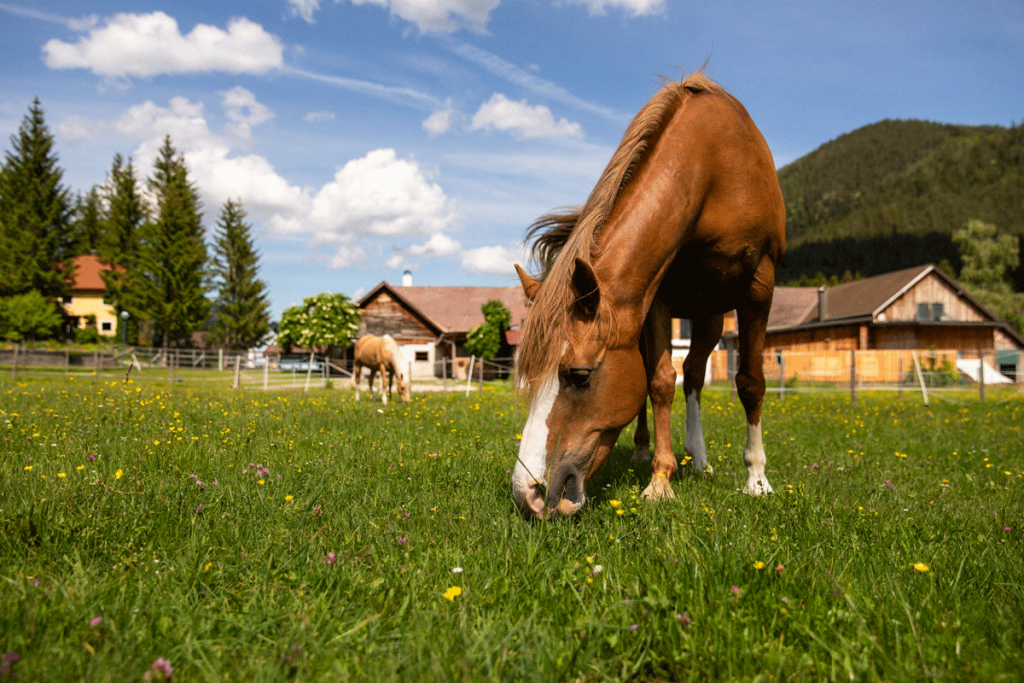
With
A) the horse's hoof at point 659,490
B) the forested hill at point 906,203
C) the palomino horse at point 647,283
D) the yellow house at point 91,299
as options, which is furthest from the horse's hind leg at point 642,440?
the forested hill at point 906,203

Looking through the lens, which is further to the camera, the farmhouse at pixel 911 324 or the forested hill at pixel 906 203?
the forested hill at pixel 906 203

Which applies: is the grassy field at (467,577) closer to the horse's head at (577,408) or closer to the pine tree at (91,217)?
the horse's head at (577,408)

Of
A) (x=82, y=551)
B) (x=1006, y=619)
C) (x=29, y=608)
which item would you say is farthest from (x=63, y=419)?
(x=1006, y=619)

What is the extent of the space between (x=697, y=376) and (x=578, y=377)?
92.3 inches

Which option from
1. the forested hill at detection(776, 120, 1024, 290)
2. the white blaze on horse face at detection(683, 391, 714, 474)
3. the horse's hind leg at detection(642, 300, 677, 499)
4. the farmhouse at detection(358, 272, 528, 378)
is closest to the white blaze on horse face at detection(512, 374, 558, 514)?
the horse's hind leg at detection(642, 300, 677, 499)

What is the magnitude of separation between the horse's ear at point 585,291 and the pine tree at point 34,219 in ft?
172

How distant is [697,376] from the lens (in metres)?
4.89

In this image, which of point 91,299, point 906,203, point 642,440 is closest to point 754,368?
point 642,440

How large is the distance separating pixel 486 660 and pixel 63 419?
593 cm

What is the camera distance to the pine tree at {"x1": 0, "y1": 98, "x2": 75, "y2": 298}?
136 feet

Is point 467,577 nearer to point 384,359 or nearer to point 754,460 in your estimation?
point 754,460

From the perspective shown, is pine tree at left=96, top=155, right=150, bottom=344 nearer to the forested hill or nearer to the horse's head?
the horse's head

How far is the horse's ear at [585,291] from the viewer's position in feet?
9.30

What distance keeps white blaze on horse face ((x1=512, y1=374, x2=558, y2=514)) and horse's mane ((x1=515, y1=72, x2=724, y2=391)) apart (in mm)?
90
